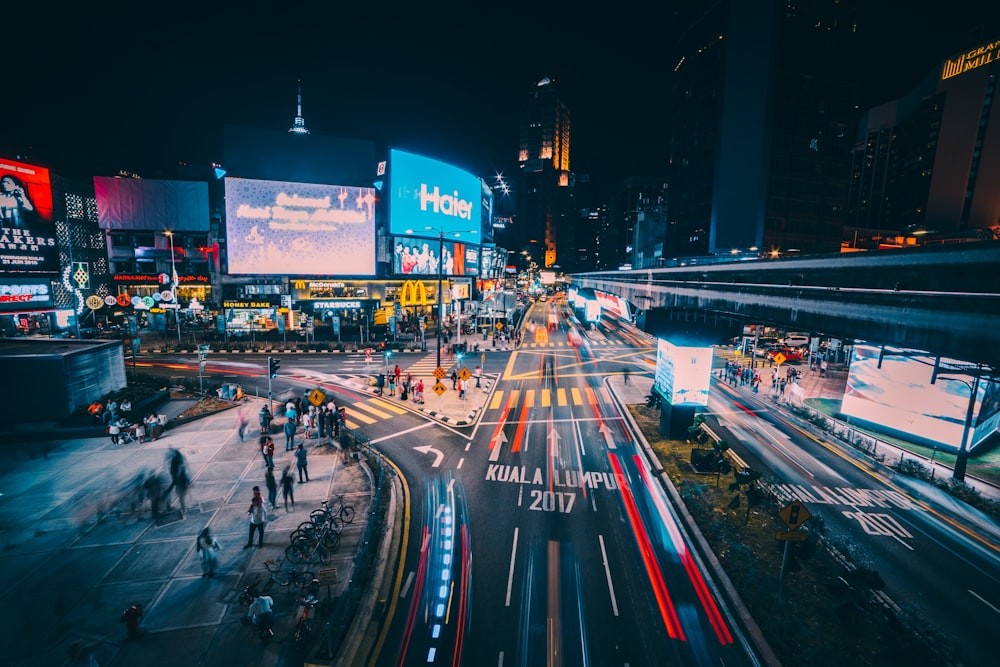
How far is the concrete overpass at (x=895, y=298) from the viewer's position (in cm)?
810

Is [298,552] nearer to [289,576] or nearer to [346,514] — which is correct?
[289,576]

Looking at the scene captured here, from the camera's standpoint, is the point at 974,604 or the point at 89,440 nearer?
the point at 974,604

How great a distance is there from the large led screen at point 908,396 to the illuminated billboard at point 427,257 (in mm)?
40248

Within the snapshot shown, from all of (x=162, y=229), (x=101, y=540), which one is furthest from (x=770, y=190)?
(x=162, y=229)

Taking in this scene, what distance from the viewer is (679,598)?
10.5 m

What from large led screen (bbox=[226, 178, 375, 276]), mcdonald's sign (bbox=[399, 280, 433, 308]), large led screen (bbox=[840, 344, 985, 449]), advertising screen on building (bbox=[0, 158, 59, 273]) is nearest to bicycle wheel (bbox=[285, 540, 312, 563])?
large led screen (bbox=[840, 344, 985, 449])

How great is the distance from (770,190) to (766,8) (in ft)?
103

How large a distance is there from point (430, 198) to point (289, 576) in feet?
170

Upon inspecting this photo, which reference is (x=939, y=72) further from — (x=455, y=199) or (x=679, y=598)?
(x=679, y=598)


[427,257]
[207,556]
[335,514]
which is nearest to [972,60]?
[427,257]

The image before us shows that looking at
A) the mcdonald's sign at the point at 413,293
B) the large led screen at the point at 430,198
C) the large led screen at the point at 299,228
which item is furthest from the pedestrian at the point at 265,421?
the large led screen at the point at 299,228

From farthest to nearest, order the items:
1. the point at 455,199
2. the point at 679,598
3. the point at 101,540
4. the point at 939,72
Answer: the point at 939,72
the point at 455,199
the point at 101,540
the point at 679,598

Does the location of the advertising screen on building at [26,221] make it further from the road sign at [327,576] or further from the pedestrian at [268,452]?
the road sign at [327,576]

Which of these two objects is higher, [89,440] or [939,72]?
[939,72]
